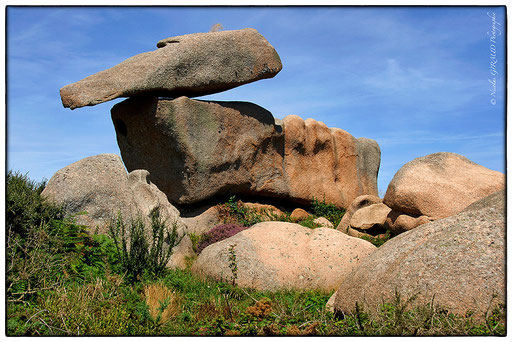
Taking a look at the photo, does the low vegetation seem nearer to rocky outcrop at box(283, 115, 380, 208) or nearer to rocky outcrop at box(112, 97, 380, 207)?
rocky outcrop at box(112, 97, 380, 207)

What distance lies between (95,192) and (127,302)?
3.14 m

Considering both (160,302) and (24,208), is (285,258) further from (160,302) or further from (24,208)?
(24,208)

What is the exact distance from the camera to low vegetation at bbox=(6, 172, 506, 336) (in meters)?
5.25

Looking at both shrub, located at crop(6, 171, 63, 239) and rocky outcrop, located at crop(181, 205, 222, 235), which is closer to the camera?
shrub, located at crop(6, 171, 63, 239)

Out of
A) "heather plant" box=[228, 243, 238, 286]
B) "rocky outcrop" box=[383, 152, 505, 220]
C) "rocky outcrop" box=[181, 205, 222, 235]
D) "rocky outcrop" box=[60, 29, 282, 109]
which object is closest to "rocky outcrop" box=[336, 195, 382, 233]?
"rocky outcrop" box=[383, 152, 505, 220]

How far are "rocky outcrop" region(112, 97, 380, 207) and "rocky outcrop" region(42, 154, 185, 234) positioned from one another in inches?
156

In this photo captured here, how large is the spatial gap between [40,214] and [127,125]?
689 cm

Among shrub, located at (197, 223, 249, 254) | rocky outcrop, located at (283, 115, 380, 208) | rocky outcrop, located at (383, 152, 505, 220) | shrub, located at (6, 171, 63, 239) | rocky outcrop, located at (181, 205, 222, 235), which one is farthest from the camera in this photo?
rocky outcrop, located at (283, 115, 380, 208)

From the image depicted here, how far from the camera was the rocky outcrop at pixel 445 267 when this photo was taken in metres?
5.37

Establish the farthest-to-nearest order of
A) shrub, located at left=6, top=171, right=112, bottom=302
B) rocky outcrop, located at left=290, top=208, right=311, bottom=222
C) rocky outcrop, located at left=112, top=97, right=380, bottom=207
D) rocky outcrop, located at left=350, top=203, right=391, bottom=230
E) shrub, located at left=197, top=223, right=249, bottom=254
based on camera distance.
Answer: rocky outcrop, located at left=290, top=208, right=311, bottom=222
rocky outcrop, located at left=112, top=97, right=380, bottom=207
rocky outcrop, located at left=350, top=203, right=391, bottom=230
shrub, located at left=197, top=223, right=249, bottom=254
shrub, located at left=6, top=171, right=112, bottom=302

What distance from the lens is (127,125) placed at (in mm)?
14484

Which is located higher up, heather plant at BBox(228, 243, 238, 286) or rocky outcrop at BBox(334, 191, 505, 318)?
rocky outcrop at BBox(334, 191, 505, 318)

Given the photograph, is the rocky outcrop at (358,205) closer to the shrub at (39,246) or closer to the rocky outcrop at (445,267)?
the rocky outcrop at (445,267)

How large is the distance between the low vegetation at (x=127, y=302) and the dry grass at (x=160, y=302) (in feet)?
0.04
